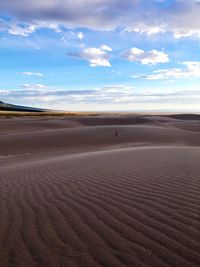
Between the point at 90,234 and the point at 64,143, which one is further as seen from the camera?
the point at 64,143

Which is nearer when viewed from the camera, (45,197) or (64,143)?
(45,197)

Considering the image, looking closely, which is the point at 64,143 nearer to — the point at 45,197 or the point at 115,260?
the point at 45,197

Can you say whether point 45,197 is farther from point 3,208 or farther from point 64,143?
point 64,143

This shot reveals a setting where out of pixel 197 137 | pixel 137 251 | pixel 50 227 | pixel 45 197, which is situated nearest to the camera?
pixel 137 251

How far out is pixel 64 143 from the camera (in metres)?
22.9

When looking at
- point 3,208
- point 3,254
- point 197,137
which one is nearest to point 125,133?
point 197,137

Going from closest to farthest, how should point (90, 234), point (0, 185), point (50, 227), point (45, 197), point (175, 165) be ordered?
point (90, 234)
point (50, 227)
point (45, 197)
point (0, 185)
point (175, 165)

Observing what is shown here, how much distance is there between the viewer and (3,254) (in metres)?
3.70

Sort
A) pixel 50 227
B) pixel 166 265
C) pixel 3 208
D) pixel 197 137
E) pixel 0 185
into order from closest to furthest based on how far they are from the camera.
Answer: pixel 166 265 → pixel 50 227 → pixel 3 208 → pixel 0 185 → pixel 197 137

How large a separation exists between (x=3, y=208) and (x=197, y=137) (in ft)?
69.1

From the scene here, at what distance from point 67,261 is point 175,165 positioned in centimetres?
601

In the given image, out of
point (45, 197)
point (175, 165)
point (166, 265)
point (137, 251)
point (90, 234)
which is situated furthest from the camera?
point (175, 165)

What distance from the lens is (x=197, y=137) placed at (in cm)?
2508

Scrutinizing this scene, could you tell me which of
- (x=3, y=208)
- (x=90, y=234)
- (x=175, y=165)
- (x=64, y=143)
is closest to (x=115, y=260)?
(x=90, y=234)
